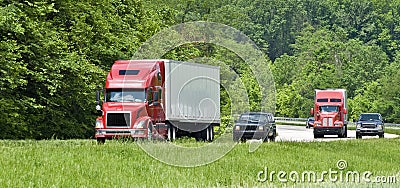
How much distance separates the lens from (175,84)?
35031mm

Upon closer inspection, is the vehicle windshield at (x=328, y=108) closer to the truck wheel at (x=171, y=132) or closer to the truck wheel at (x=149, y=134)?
the truck wheel at (x=171, y=132)

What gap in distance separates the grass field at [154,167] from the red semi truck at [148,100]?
452 centimetres

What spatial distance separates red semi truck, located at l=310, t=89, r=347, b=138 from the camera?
54.7 metres

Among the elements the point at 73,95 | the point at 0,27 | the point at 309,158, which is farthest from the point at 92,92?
the point at 309,158

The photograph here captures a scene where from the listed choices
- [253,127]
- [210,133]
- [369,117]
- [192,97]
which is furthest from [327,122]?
[192,97]

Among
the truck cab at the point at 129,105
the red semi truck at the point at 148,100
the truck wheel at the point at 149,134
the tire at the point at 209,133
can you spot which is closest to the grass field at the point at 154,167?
the truck wheel at the point at 149,134

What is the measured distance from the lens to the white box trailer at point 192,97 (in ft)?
114

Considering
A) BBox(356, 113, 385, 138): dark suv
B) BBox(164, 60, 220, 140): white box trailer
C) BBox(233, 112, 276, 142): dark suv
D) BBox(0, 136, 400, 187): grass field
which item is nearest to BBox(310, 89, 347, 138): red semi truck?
BBox(356, 113, 385, 138): dark suv

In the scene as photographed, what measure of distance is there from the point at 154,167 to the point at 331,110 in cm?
3519

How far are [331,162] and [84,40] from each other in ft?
83.9

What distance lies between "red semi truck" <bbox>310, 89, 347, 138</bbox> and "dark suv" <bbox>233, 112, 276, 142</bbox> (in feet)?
41.4

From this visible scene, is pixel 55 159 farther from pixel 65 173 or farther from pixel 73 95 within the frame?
pixel 73 95

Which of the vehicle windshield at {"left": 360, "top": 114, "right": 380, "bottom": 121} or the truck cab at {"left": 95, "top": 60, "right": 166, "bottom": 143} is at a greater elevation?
the truck cab at {"left": 95, "top": 60, "right": 166, "bottom": 143}

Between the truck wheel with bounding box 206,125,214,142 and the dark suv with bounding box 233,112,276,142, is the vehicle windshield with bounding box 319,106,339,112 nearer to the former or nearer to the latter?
the dark suv with bounding box 233,112,276,142
